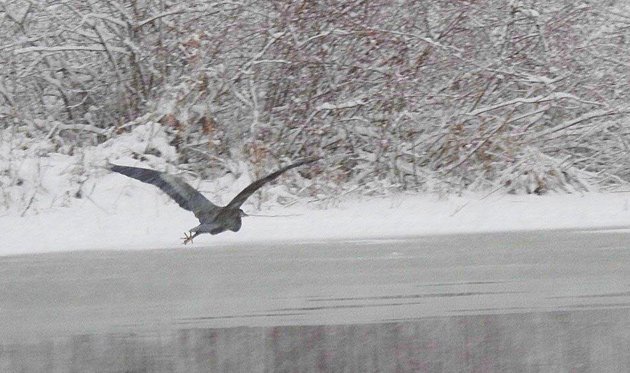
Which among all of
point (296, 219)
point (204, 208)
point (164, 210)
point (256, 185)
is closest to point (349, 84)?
point (296, 219)

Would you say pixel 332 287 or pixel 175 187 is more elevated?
pixel 175 187

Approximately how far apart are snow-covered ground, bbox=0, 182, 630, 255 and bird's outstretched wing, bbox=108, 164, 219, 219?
6.62 feet

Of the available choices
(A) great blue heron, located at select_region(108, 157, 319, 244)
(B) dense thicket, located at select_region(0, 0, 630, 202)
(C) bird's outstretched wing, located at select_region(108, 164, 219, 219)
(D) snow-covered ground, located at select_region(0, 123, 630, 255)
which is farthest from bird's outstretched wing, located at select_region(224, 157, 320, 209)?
(B) dense thicket, located at select_region(0, 0, 630, 202)

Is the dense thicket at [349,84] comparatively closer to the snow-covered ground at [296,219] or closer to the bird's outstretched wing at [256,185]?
the snow-covered ground at [296,219]

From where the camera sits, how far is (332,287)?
637cm

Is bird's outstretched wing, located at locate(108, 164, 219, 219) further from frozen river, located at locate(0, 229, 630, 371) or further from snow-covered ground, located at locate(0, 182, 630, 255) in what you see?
snow-covered ground, located at locate(0, 182, 630, 255)

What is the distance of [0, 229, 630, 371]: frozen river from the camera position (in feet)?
17.3

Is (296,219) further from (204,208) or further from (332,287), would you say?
(332,287)

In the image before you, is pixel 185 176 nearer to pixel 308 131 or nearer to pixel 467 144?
pixel 308 131

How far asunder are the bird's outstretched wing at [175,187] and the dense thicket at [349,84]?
5103mm

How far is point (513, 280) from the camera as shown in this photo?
644cm

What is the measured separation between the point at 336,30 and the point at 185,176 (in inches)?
81.3

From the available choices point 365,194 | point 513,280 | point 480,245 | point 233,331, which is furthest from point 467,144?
point 233,331

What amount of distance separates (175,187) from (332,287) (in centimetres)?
100
